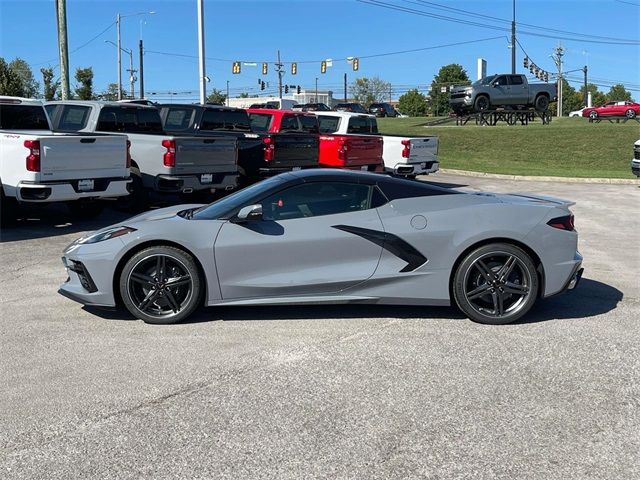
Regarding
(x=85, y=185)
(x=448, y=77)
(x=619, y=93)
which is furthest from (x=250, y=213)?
(x=619, y=93)

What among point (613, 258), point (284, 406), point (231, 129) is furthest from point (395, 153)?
point (284, 406)

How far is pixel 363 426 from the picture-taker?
12.4 feet

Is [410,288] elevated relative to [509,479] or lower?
elevated

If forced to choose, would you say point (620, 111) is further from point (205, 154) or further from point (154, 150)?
point (154, 150)

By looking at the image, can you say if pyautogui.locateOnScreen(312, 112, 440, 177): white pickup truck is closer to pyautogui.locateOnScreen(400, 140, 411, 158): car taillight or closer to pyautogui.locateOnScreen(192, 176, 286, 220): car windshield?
pyautogui.locateOnScreen(400, 140, 411, 158): car taillight

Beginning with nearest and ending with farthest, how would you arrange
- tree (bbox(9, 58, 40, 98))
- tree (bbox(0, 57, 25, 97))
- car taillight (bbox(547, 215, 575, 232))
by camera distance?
car taillight (bbox(547, 215, 575, 232)) < tree (bbox(0, 57, 25, 97)) < tree (bbox(9, 58, 40, 98))

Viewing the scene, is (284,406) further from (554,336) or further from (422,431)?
(554,336)

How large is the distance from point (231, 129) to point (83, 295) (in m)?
9.35

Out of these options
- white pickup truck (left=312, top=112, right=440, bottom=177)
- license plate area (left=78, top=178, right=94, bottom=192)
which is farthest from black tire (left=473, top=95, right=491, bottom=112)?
license plate area (left=78, top=178, right=94, bottom=192)

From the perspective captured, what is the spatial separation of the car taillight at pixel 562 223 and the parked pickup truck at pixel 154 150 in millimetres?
7381

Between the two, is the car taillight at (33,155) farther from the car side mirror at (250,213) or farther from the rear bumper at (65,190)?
the car side mirror at (250,213)

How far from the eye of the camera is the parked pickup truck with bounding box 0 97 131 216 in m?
9.72

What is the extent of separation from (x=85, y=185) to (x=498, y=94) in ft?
93.7

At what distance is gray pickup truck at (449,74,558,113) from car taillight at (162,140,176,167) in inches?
1025
